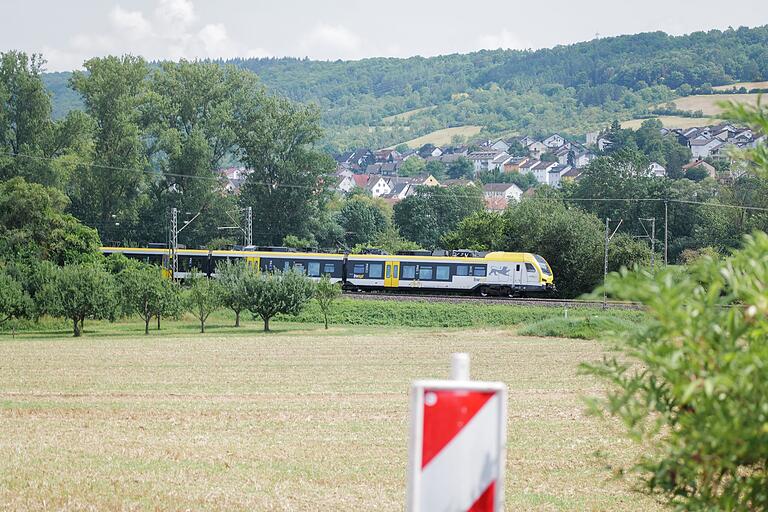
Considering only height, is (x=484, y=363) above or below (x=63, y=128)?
below

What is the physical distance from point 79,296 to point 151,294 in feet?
11.6

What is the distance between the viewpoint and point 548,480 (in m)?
13.4

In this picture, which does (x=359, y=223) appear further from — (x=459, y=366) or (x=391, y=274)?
(x=459, y=366)

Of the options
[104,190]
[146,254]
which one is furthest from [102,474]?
[104,190]

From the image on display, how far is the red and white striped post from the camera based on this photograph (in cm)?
381

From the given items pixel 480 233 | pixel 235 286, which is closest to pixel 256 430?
pixel 235 286

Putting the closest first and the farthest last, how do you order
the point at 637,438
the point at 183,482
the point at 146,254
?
the point at 637,438, the point at 183,482, the point at 146,254

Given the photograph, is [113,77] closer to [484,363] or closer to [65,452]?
[484,363]

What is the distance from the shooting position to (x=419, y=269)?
5994 cm

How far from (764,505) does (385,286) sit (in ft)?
185

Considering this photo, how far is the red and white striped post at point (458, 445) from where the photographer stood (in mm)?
3809

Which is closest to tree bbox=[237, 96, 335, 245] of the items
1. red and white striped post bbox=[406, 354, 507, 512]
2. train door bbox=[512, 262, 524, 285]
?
train door bbox=[512, 262, 524, 285]

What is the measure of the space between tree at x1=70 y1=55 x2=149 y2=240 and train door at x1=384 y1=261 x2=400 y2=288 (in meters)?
28.3

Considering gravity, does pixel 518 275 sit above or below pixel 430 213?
below
